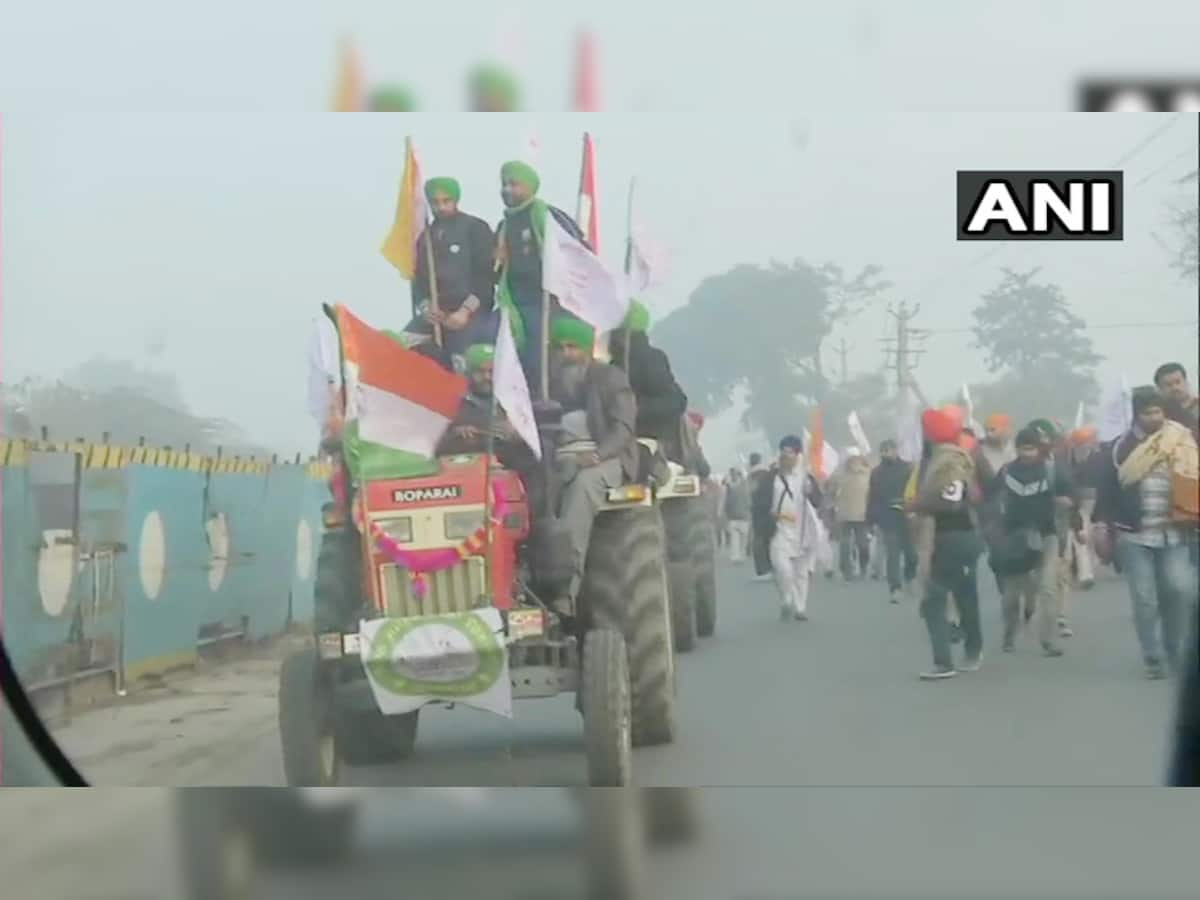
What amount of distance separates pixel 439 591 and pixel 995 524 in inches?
46.9

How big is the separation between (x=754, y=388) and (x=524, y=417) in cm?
49

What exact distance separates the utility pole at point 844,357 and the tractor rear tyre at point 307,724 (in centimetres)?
127

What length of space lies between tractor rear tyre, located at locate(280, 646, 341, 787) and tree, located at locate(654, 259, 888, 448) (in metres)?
1.01

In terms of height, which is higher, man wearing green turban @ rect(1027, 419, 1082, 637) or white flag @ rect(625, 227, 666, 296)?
white flag @ rect(625, 227, 666, 296)

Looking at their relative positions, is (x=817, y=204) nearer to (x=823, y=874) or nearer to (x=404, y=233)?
(x=404, y=233)

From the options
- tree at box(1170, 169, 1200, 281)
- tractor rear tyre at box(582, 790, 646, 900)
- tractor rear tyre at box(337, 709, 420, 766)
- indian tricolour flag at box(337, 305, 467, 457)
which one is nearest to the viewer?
tree at box(1170, 169, 1200, 281)

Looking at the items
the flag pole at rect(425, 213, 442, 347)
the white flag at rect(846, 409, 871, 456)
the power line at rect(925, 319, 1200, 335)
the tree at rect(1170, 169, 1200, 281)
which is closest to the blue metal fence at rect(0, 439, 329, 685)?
the flag pole at rect(425, 213, 442, 347)

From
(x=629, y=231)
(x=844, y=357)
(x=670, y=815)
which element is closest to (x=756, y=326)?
(x=844, y=357)

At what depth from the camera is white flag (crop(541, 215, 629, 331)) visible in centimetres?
291

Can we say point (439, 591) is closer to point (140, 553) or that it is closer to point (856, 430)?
point (140, 553)

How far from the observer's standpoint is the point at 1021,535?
2959 millimetres

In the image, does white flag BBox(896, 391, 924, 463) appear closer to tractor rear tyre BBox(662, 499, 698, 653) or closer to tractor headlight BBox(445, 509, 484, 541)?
tractor rear tyre BBox(662, 499, 698, 653)

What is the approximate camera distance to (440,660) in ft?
9.84

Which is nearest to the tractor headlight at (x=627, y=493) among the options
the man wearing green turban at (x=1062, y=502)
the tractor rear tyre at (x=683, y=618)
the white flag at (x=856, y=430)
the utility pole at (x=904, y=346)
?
the tractor rear tyre at (x=683, y=618)
